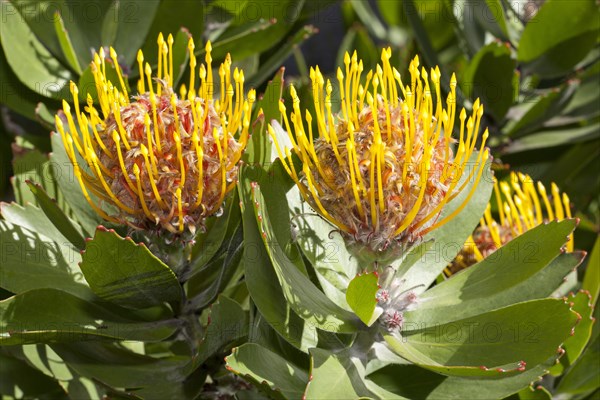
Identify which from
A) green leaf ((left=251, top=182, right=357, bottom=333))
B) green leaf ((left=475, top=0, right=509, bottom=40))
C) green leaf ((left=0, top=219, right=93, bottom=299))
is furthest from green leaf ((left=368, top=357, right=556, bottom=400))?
green leaf ((left=475, top=0, right=509, bottom=40))

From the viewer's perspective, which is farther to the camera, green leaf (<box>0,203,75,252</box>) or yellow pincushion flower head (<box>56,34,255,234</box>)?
green leaf (<box>0,203,75,252</box>)

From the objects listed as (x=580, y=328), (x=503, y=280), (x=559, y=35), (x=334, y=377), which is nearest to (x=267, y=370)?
(x=334, y=377)

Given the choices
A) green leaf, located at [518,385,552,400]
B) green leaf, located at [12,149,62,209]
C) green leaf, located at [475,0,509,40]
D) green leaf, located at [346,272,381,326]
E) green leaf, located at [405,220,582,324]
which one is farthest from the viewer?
green leaf, located at [475,0,509,40]

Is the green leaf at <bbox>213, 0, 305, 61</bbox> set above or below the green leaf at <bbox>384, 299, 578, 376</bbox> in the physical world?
above

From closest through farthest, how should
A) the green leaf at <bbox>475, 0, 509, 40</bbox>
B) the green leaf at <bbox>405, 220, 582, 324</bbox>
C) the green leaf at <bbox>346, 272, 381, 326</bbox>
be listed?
the green leaf at <bbox>346, 272, 381, 326</bbox> → the green leaf at <bbox>405, 220, 582, 324</bbox> → the green leaf at <bbox>475, 0, 509, 40</bbox>

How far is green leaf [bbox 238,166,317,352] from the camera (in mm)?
838

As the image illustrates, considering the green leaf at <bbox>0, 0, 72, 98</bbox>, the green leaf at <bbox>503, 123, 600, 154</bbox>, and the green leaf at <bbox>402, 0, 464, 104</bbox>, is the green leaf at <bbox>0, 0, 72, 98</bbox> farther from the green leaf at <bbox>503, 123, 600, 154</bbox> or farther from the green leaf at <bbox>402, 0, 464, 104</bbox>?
the green leaf at <bbox>503, 123, 600, 154</bbox>

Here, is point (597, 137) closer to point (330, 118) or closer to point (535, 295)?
point (535, 295)

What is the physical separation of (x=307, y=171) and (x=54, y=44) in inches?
24.0

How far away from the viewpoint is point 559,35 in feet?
4.42

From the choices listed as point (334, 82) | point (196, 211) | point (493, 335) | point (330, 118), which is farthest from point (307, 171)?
point (334, 82)

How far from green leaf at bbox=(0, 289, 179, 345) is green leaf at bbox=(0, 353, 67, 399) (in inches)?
11.0

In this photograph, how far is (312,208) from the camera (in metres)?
0.90

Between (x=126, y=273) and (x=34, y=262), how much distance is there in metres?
0.17
